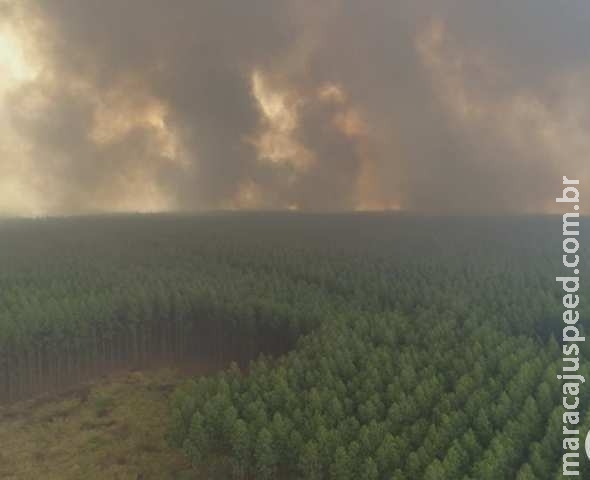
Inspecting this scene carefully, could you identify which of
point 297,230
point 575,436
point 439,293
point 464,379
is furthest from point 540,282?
point 297,230

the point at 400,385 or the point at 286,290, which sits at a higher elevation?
the point at 286,290

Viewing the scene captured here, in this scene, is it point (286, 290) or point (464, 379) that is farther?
point (286, 290)

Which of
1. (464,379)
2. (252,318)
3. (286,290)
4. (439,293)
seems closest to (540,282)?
(439,293)

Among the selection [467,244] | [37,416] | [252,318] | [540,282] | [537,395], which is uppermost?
[467,244]

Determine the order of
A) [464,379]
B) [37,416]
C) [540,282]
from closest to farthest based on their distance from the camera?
[464,379] < [37,416] < [540,282]

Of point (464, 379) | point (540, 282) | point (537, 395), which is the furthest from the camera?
point (540, 282)

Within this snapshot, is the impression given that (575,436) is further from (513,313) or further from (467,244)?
(467,244)

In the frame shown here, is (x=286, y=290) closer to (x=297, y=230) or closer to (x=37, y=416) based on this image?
(x=37, y=416)
